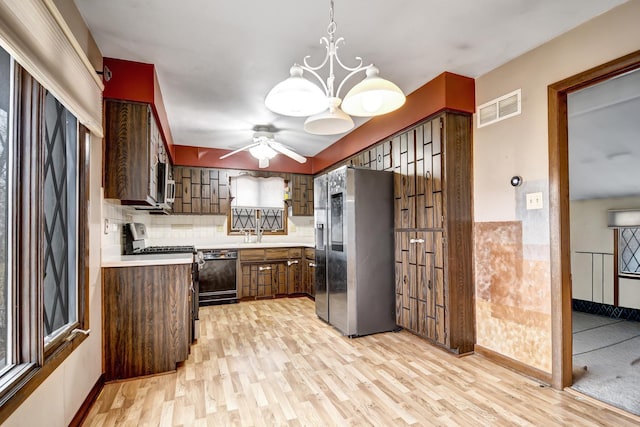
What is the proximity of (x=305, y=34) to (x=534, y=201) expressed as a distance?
212cm

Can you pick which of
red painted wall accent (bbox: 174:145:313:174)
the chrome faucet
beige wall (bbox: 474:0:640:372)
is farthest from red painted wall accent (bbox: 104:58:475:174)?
the chrome faucet

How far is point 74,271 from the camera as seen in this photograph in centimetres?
199

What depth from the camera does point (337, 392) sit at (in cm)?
220

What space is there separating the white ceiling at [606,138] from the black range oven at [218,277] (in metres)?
4.61

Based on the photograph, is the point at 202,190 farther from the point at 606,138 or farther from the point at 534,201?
the point at 606,138

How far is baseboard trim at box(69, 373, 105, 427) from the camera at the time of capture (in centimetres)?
182

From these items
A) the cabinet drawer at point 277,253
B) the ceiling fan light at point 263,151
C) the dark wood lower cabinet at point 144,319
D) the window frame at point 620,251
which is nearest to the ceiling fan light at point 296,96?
the dark wood lower cabinet at point 144,319

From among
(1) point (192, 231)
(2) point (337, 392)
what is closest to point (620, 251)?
(2) point (337, 392)

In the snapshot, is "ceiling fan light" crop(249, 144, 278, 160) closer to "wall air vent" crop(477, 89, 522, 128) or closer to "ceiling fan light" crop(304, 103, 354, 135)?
"ceiling fan light" crop(304, 103, 354, 135)

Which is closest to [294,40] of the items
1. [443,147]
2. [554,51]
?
[443,147]

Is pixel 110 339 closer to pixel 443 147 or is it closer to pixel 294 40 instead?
pixel 294 40

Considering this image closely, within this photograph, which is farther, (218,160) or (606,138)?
(218,160)

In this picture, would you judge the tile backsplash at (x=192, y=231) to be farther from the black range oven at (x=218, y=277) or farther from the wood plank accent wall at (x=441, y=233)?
the wood plank accent wall at (x=441, y=233)

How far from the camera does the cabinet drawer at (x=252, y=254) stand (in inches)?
198
